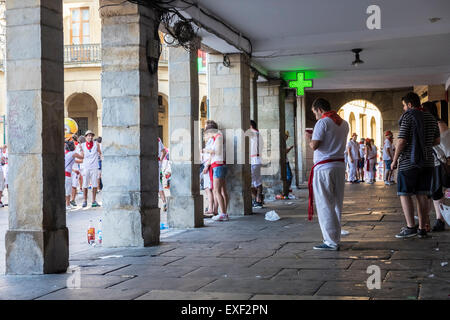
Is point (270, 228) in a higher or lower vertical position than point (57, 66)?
lower

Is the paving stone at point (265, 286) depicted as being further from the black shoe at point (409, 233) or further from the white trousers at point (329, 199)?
the black shoe at point (409, 233)

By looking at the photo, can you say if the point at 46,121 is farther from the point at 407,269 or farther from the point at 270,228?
the point at 270,228

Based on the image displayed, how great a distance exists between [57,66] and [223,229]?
421 centimetres

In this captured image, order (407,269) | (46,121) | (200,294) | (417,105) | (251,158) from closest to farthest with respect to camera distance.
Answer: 1. (200,294)
2. (407,269)
3. (46,121)
4. (417,105)
5. (251,158)

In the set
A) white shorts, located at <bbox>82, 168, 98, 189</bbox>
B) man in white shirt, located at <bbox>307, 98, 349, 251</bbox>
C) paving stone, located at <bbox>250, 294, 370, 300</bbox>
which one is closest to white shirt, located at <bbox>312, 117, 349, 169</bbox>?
man in white shirt, located at <bbox>307, 98, 349, 251</bbox>

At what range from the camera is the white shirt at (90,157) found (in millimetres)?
14094

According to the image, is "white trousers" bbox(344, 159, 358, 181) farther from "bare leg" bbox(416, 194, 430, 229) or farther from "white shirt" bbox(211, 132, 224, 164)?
"bare leg" bbox(416, 194, 430, 229)

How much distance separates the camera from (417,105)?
301 inches

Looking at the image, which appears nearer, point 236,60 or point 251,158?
point 236,60

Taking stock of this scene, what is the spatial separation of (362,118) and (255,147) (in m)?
32.6

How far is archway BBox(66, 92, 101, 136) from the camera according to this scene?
109ft

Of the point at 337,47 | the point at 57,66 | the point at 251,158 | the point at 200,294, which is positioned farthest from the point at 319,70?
the point at 200,294

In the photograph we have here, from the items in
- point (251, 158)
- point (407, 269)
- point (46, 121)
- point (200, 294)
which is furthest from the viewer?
point (251, 158)

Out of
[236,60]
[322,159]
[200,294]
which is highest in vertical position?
[236,60]
